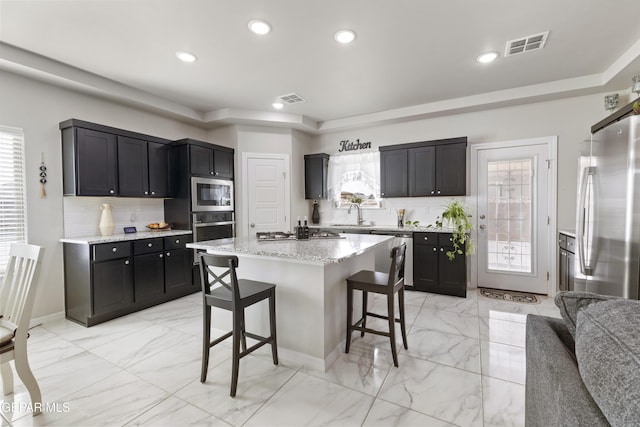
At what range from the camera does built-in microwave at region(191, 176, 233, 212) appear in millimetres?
4176

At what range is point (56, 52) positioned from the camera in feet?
9.31

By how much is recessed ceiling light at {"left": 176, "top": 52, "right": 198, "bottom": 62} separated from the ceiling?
68 millimetres

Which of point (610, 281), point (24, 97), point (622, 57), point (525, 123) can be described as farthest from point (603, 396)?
point (24, 97)

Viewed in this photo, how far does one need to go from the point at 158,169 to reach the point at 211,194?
2.62 ft

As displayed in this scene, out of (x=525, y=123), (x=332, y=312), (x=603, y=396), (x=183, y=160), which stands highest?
(x=525, y=123)

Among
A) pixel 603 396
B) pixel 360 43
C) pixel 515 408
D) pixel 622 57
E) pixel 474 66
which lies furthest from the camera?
pixel 474 66

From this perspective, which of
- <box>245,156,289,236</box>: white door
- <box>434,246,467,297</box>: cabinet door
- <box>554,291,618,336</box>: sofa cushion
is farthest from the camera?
<box>245,156,289,236</box>: white door

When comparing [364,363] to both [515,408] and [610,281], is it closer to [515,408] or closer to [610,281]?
[515,408]

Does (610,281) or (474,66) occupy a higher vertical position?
(474,66)

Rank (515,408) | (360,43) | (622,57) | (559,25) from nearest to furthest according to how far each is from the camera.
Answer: (515,408) < (559,25) < (360,43) < (622,57)

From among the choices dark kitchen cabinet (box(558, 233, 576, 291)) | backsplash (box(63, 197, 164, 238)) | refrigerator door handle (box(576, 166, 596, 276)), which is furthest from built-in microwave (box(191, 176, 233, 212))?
dark kitchen cabinet (box(558, 233, 576, 291))

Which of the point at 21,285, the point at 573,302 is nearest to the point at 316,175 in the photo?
the point at 21,285

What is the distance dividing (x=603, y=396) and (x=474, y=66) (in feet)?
11.4

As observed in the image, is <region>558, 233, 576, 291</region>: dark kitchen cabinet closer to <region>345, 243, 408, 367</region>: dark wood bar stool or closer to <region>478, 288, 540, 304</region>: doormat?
<region>478, 288, 540, 304</region>: doormat
